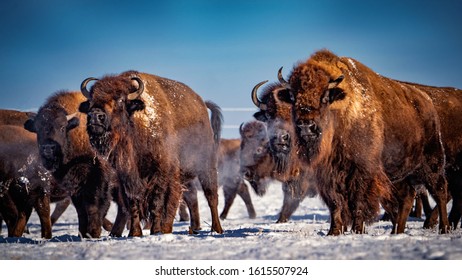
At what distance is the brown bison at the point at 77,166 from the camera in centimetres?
701

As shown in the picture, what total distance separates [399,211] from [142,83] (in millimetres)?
3324

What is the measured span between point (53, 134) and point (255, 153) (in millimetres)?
5463

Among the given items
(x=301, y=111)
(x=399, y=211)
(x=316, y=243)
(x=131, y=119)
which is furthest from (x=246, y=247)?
(x=399, y=211)

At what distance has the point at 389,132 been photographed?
225 inches

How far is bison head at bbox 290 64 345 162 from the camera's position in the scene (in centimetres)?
516

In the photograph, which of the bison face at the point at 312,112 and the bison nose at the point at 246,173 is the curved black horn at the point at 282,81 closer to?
the bison face at the point at 312,112

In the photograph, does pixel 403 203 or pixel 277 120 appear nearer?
pixel 403 203

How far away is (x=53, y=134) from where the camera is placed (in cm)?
719

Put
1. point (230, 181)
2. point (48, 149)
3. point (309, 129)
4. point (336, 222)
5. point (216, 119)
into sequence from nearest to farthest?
1. point (309, 129)
2. point (336, 222)
3. point (48, 149)
4. point (216, 119)
5. point (230, 181)

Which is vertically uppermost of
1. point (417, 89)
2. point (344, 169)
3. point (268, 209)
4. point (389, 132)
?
point (417, 89)

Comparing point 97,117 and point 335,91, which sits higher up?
point 335,91

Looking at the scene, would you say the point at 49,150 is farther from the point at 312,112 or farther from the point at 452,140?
the point at 452,140

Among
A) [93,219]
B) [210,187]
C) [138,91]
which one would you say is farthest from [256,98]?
[93,219]
